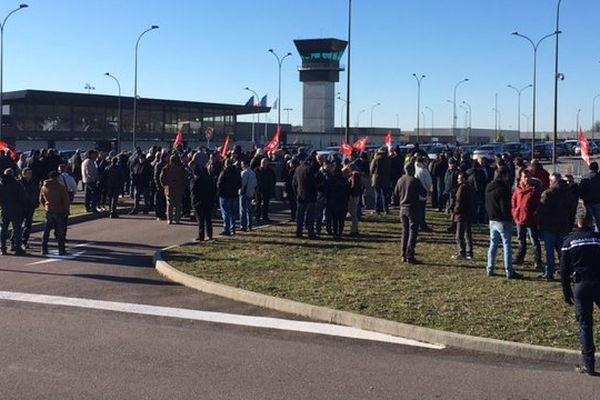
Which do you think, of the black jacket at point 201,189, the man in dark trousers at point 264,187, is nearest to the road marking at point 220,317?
the black jacket at point 201,189

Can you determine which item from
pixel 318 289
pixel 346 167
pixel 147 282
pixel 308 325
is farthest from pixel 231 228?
pixel 308 325

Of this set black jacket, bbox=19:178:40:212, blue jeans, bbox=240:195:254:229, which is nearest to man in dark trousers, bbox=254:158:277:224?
blue jeans, bbox=240:195:254:229

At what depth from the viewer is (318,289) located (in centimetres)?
1107

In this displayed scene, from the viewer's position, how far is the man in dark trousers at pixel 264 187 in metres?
19.6

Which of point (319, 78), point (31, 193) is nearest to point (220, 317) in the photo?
point (31, 193)

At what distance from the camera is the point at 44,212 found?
2212 cm

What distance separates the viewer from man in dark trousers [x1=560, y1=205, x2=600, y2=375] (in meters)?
7.11

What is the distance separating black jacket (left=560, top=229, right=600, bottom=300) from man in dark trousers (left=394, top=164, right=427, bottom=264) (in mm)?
5804

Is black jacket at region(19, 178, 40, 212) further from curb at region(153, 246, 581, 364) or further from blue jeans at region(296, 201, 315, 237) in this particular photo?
blue jeans at region(296, 201, 315, 237)

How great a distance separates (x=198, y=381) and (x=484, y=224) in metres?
14.3

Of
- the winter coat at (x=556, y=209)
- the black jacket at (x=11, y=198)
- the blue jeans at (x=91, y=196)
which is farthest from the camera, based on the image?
the blue jeans at (x=91, y=196)

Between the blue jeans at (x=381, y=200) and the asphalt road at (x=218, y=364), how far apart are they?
10937mm

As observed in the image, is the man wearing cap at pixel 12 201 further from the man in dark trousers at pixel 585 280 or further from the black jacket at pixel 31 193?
the man in dark trousers at pixel 585 280

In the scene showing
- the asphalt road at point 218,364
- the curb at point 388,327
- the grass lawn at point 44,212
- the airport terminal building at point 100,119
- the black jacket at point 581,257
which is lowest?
the asphalt road at point 218,364
